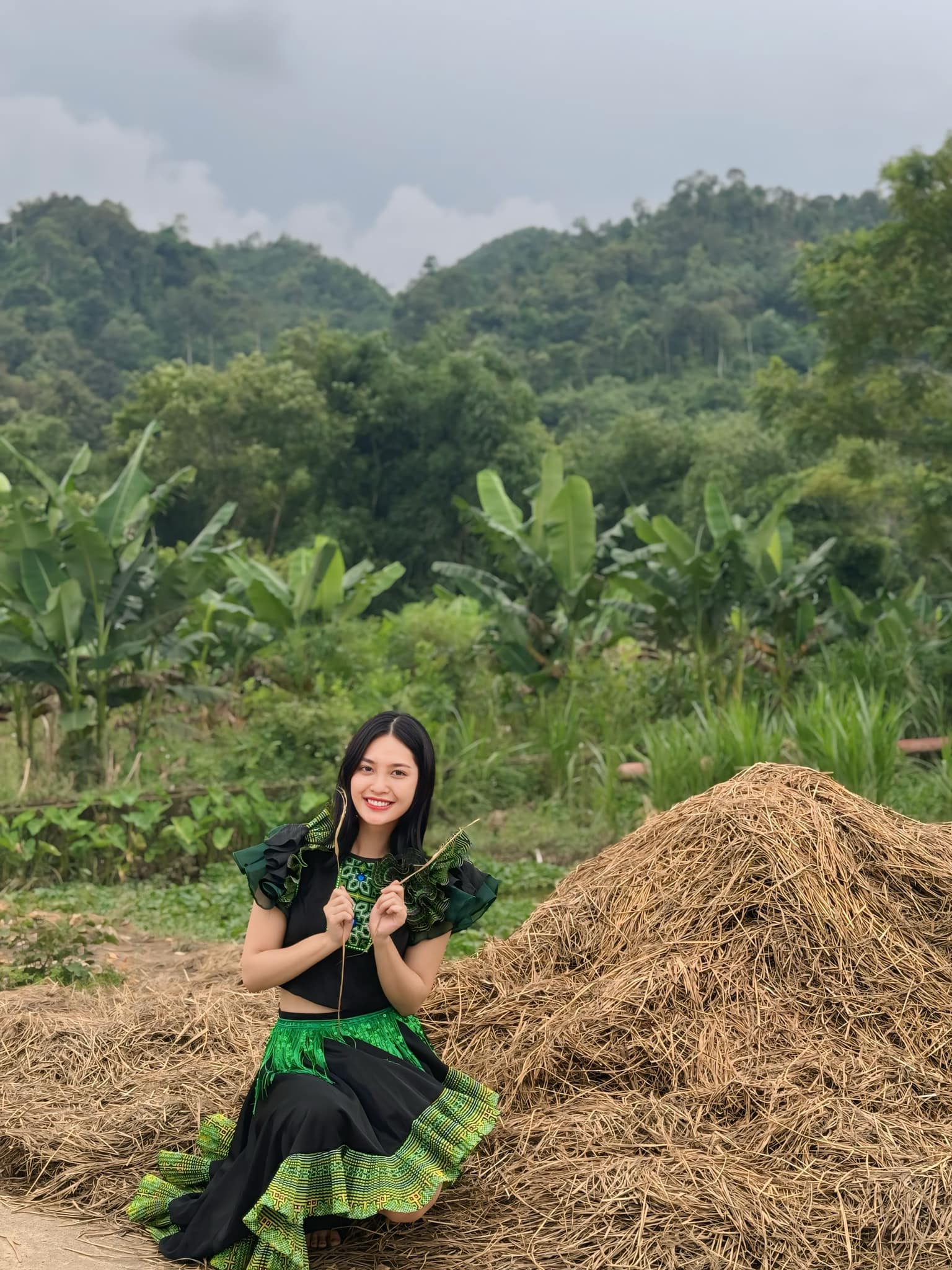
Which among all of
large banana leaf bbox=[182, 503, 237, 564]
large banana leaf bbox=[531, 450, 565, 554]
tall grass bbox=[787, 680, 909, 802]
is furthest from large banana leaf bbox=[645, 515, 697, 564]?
large banana leaf bbox=[182, 503, 237, 564]

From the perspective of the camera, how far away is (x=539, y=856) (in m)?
6.89

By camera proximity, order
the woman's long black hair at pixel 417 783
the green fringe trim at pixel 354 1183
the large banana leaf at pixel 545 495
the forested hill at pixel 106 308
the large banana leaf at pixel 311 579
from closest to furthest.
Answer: the green fringe trim at pixel 354 1183 < the woman's long black hair at pixel 417 783 < the large banana leaf at pixel 311 579 < the large banana leaf at pixel 545 495 < the forested hill at pixel 106 308

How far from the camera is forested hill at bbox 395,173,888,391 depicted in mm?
40656

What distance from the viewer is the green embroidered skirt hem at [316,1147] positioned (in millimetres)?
2240

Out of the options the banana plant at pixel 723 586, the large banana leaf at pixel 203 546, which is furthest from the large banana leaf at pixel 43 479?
the banana plant at pixel 723 586

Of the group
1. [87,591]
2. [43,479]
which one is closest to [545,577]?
[87,591]

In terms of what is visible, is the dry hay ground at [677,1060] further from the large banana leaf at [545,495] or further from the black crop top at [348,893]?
the large banana leaf at [545,495]

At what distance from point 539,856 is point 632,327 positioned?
3576cm

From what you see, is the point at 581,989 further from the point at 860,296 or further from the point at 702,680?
the point at 860,296

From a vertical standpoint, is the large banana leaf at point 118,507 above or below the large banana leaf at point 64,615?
above

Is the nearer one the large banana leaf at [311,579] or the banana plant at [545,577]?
the large banana leaf at [311,579]

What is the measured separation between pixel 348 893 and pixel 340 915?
0.20 meters

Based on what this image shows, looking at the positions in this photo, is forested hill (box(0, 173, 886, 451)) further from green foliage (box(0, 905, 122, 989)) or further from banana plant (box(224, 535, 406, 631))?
green foliage (box(0, 905, 122, 989))

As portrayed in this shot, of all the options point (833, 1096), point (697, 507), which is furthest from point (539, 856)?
point (697, 507)
